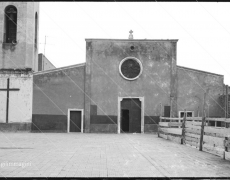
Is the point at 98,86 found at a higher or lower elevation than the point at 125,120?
higher

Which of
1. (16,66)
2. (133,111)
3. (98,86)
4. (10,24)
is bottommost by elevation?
(133,111)

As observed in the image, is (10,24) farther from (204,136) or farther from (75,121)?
(204,136)

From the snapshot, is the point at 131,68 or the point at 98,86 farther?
the point at 131,68

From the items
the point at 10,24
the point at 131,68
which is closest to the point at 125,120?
the point at 131,68

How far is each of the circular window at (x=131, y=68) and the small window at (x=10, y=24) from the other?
836 cm

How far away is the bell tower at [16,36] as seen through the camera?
2136 centimetres

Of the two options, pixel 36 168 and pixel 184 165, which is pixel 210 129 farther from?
pixel 36 168

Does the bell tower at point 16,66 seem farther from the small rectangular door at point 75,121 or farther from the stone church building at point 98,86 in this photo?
the small rectangular door at point 75,121

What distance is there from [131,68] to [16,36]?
8880 mm

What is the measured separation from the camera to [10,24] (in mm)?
21688

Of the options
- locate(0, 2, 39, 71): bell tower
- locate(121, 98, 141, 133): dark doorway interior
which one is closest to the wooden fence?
locate(121, 98, 141, 133): dark doorway interior

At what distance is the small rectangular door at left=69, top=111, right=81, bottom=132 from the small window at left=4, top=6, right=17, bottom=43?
7128mm

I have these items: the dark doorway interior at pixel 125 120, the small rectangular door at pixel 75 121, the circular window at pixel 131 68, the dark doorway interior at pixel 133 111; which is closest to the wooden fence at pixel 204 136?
the dark doorway interior at pixel 133 111

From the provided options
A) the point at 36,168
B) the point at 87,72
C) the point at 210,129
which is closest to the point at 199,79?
the point at 87,72
